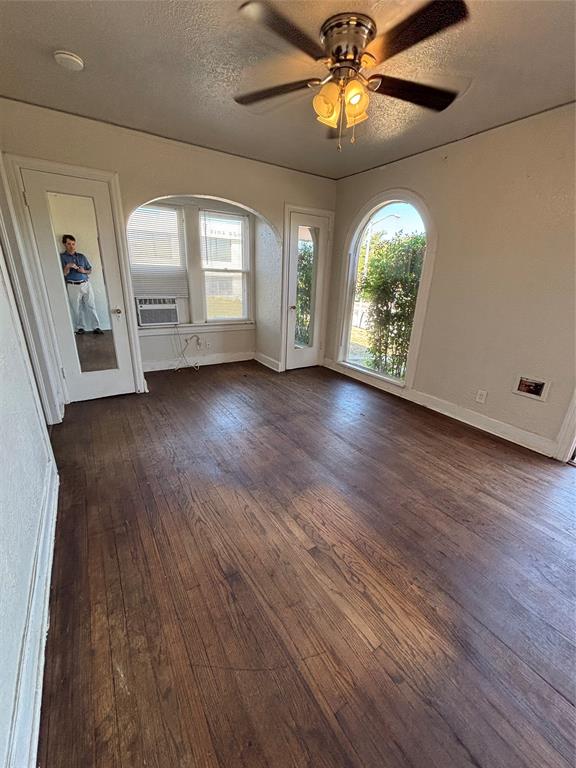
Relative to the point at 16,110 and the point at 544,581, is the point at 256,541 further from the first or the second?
the point at 16,110

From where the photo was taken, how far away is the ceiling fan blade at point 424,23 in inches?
52.5

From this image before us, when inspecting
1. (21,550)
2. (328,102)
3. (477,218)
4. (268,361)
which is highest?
(328,102)

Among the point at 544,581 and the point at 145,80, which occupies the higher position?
the point at 145,80

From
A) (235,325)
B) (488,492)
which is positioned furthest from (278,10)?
(235,325)

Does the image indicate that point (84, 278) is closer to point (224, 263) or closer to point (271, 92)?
point (224, 263)

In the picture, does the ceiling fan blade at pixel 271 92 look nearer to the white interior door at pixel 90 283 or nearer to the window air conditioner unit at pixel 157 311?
the white interior door at pixel 90 283

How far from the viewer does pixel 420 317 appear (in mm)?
3408

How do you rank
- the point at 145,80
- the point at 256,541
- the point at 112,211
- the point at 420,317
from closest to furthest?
the point at 256,541
the point at 145,80
the point at 112,211
the point at 420,317

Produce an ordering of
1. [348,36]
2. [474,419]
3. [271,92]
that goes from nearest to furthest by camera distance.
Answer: [348,36] → [271,92] → [474,419]

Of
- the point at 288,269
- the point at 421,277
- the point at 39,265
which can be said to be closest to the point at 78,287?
the point at 39,265

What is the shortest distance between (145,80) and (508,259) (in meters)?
3.08

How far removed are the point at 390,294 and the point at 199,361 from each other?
112 inches

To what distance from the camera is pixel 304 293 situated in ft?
14.7

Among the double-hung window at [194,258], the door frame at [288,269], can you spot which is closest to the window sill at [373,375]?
the door frame at [288,269]
